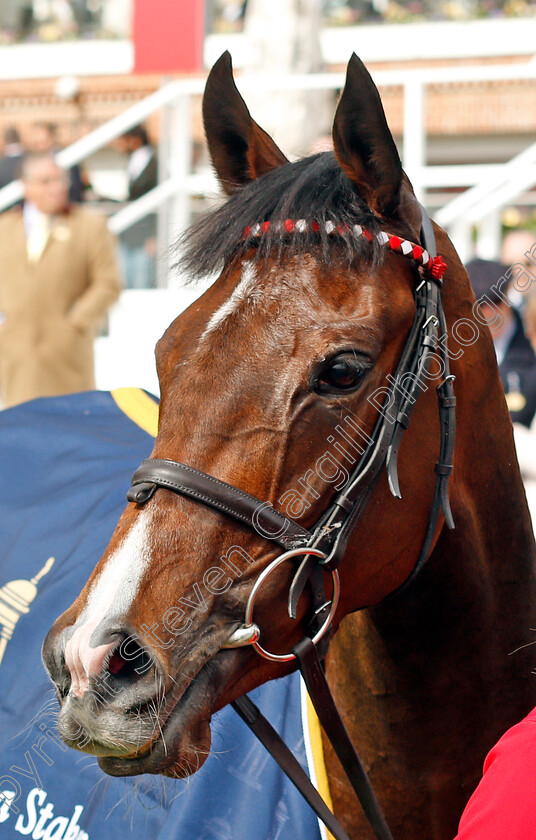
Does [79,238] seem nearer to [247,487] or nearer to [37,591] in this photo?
[37,591]

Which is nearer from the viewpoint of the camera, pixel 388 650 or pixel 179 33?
pixel 388 650

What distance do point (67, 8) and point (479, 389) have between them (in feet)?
62.3

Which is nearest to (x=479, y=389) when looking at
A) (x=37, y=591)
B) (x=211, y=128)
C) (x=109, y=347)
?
(x=211, y=128)

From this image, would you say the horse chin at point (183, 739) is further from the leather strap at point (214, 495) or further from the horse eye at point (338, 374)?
the horse eye at point (338, 374)

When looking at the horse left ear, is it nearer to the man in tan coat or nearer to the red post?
the man in tan coat

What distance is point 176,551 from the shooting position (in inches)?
56.6

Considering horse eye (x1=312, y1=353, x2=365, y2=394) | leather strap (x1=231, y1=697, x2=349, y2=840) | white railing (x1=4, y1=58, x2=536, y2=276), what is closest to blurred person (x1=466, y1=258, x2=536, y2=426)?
white railing (x1=4, y1=58, x2=536, y2=276)

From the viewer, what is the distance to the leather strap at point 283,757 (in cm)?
169

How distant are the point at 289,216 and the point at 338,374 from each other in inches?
13.1

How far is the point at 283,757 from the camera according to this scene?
1.69m

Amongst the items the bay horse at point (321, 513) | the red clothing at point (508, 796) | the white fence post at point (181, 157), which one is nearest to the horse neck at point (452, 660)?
the bay horse at point (321, 513)

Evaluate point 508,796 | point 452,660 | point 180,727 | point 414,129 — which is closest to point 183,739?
point 180,727

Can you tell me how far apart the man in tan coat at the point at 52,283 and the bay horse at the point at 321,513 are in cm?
369

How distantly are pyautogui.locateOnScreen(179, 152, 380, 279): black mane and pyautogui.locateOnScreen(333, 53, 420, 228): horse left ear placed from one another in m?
0.03
